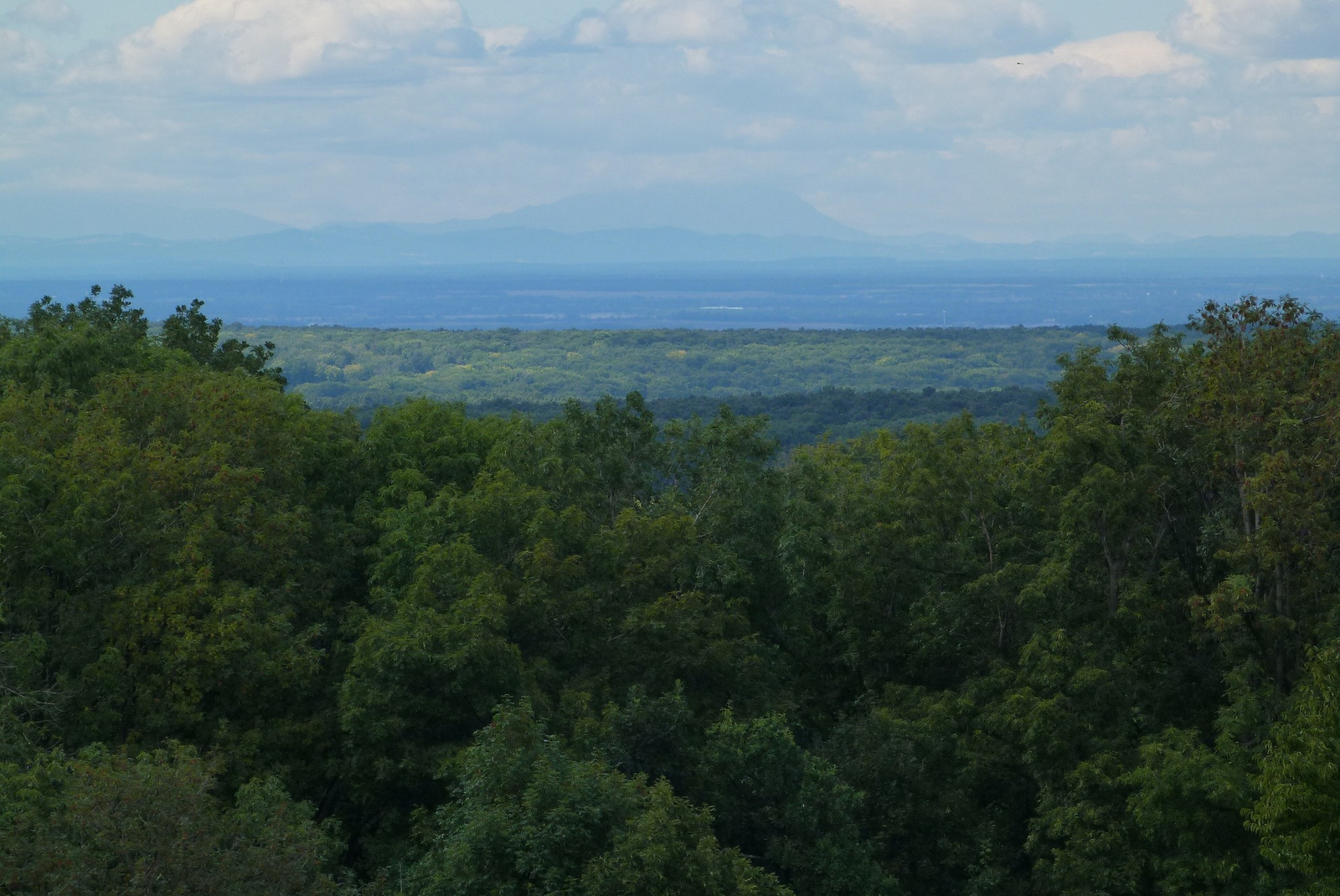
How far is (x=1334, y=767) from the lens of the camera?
14508 millimetres

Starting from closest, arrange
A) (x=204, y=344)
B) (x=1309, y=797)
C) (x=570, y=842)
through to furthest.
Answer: (x=1309, y=797) < (x=570, y=842) < (x=204, y=344)

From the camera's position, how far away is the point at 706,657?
23.2m

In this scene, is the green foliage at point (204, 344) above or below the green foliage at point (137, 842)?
above

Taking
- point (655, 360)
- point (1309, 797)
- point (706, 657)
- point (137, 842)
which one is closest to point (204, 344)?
point (706, 657)

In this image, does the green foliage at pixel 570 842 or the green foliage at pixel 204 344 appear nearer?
the green foliage at pixel 570 842

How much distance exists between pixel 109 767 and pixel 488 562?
358 inches

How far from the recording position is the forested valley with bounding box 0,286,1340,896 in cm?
1555

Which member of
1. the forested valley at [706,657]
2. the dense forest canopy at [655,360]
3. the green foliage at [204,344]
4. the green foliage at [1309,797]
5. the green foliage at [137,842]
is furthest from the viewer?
the dense forest canopy at [655,360]

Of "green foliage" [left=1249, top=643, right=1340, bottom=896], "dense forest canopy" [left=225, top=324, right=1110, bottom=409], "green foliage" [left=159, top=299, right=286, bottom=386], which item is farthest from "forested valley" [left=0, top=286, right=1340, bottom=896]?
"dense forest canopy" [left=225, top=324, right=1110, bottom=409]

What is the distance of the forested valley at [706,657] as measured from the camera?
1555 centimetres

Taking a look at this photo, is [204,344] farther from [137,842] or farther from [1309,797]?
[1309,797]

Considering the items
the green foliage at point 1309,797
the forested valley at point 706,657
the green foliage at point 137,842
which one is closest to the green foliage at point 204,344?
the forested valley at point 706,657

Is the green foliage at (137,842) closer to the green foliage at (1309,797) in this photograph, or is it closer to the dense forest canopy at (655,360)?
the green foliage at (1309,797)

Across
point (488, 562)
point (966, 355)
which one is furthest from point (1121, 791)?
point (966, 355)
